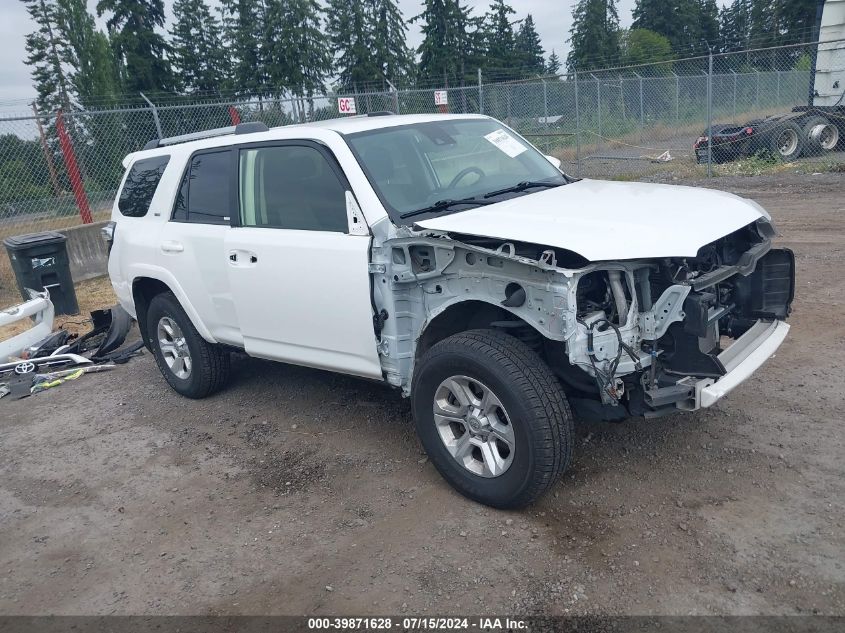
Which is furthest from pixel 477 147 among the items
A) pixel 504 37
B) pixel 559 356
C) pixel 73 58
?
pixel 504 37

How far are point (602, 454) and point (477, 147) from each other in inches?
83.6

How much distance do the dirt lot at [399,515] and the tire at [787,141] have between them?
35.7 feet

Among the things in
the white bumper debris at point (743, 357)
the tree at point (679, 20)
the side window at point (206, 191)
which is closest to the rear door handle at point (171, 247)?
the side window at point (206, 191)

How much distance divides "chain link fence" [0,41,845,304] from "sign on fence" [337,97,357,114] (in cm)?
22

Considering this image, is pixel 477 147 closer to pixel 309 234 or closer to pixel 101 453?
pixel 309 234

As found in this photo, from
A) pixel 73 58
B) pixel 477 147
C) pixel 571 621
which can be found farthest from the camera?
pixel 73 58

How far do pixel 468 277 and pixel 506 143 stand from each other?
5.69ft

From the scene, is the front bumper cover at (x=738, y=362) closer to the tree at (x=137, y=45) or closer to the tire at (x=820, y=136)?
the tire at (x=820, y=136)

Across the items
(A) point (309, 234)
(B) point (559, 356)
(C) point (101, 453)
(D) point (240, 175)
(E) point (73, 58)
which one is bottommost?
(C) point (101, 453)

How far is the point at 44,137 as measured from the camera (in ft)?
36.1

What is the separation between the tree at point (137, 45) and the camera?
3753 cm

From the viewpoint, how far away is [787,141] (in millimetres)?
15312

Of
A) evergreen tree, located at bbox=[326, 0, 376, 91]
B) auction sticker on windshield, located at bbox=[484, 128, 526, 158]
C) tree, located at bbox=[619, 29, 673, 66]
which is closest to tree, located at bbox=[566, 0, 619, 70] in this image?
tree, located at bbox=[619, 29, 673, 66]

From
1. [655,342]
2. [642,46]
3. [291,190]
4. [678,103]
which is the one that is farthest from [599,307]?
[642,46]
